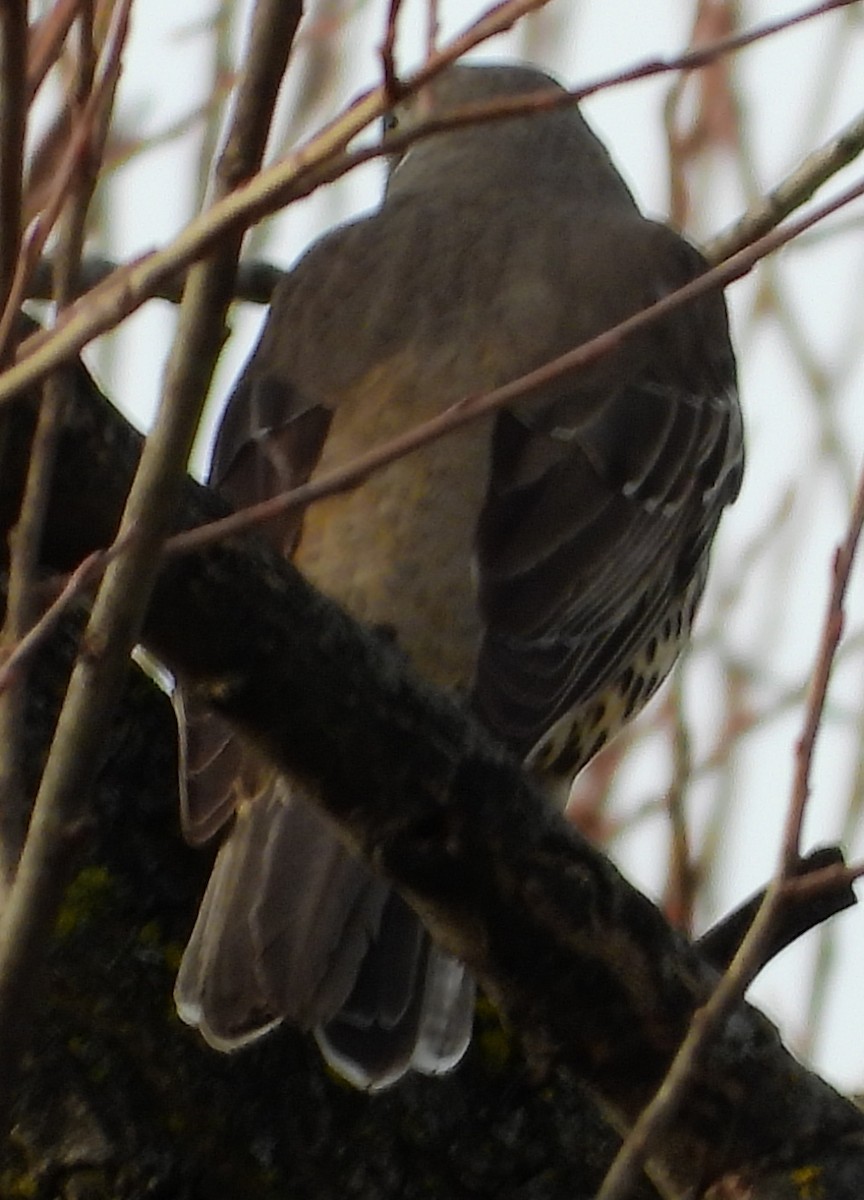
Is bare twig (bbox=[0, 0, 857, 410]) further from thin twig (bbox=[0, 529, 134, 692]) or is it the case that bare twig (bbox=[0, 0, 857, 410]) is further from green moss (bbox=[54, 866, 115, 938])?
green moss (bbox=[54, 866, 115, 938])

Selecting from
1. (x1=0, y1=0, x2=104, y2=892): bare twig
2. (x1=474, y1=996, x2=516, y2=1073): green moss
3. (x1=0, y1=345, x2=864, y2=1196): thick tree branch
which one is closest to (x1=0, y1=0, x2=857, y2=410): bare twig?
(x1=0, y1=0, x2=104, y2=892): bare twig

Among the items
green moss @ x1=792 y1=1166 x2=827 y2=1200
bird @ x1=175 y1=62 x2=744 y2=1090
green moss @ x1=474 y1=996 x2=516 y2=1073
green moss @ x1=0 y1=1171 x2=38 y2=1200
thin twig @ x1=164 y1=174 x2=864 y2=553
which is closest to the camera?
thin twig @ x1=164 y1=174 x2=864 y2=553

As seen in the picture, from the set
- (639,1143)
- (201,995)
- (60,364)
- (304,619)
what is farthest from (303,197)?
(201,995)

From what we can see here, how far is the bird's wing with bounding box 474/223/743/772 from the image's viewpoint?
3281 millimetres

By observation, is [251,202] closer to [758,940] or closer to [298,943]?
[758,940]

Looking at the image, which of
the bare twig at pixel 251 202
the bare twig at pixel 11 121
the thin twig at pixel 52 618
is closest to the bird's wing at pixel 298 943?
the thin twig at pixel 52 618

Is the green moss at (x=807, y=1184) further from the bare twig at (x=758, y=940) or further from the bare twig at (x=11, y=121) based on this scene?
the bare twig at (x=11, y=121)

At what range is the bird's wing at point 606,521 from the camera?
328cm

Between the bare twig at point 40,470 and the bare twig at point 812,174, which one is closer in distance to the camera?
the bare twig at point 40,470

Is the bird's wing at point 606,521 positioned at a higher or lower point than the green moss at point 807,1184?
higher

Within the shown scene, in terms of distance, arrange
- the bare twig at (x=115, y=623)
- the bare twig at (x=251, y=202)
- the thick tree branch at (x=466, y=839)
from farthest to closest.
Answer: the thick tree branch at (x=466, y=839), the bare twig at (x=115, y=623), the bare twig at (x=251, y=202)

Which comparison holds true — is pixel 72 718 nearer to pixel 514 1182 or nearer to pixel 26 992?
pixel 26 992

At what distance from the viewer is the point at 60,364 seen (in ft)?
5.17

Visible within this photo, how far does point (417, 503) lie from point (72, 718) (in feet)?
5.43
